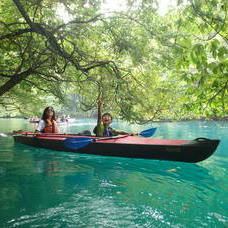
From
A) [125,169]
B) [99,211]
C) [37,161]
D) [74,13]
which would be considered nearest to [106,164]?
[125,169]

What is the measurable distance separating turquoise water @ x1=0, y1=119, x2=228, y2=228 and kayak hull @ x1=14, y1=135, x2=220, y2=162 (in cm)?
33

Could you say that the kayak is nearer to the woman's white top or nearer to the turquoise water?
the turquoise water

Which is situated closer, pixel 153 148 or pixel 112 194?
pixel 112 194

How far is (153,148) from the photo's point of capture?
256 inches

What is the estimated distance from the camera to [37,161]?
7.30 m

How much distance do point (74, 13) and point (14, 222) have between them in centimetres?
438

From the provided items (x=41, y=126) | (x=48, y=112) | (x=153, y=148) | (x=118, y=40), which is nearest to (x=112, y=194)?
(x=153, y=148)

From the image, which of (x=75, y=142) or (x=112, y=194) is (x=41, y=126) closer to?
(x=75, y=142)

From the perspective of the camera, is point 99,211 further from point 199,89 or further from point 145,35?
point 145,35

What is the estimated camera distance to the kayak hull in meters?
6.10

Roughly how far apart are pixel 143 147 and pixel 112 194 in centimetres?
258

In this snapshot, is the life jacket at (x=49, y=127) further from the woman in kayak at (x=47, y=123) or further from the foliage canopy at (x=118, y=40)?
the foliage canopy at (x=118, y=40)

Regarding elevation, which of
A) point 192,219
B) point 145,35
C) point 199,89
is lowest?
point 192,219

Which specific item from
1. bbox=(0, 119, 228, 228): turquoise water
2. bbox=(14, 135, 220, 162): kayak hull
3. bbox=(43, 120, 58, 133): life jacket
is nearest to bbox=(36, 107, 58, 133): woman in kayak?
bbox=(43, 120, 58, 133): life jacket
